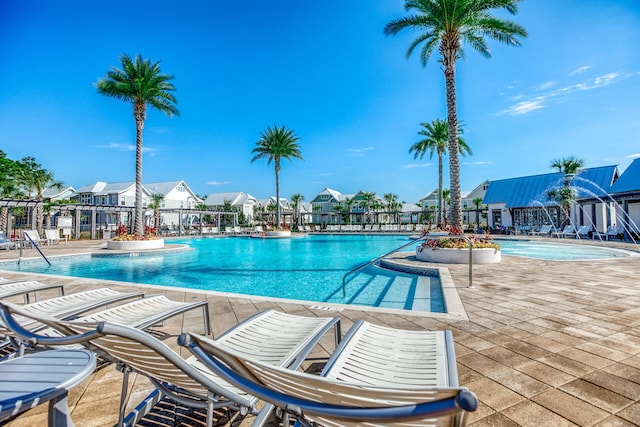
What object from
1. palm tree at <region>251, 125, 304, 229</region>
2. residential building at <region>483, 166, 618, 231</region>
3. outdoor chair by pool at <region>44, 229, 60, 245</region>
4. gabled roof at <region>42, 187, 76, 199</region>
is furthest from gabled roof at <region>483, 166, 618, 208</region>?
gabled roof at <region>42, 187, 76, 199</region>

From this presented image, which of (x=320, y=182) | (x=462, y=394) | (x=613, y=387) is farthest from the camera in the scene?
(x=320, y=182)

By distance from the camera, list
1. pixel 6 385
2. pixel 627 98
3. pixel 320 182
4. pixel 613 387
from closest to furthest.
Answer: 1. pixel 6 385
2. pixel 613 387
3. pixel 627 98
4. pixel 320 182

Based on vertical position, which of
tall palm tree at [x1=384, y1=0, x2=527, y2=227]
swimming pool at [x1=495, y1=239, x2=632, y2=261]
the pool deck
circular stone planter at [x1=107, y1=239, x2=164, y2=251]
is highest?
tall palm tree at [x1=384, y1=0, x2=527, y2=227]

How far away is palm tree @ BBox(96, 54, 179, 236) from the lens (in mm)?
16391

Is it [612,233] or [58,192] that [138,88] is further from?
[58,192]

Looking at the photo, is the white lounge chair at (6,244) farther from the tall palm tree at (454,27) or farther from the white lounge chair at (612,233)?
the white lounge chair at (612,233)

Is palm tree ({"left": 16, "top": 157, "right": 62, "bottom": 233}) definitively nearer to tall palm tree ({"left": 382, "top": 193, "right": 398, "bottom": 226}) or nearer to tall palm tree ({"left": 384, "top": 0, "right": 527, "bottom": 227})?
tall palm tree ({"left": 384, "top": 0, "right": 527, "bottom": 227})

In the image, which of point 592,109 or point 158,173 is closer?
point 592,109

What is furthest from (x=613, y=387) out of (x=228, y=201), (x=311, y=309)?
(x=228, y=201)

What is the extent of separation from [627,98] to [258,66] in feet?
68.1

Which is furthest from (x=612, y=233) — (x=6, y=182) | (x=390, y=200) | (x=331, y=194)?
(x=6, y=182)

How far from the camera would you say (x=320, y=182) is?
2542 inches

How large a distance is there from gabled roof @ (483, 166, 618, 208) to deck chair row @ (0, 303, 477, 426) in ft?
93.3

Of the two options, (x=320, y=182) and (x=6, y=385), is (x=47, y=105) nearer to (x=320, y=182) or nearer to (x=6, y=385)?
(x=6, y=385)
